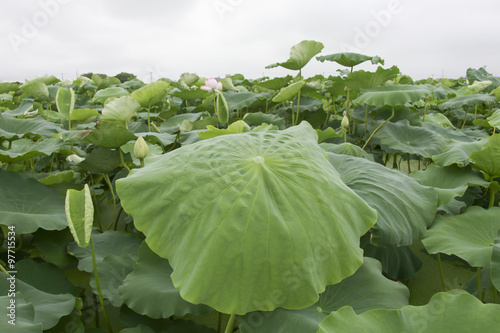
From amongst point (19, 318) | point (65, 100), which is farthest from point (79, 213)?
point (65, 100)

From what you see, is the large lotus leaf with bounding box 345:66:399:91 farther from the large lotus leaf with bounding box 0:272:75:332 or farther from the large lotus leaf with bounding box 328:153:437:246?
the large lotus leaf with bounding box 0:272:75:332

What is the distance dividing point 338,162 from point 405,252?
424mm

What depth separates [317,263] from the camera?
22.5 inches

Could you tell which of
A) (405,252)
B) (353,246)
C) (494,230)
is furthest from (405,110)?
(353,246)

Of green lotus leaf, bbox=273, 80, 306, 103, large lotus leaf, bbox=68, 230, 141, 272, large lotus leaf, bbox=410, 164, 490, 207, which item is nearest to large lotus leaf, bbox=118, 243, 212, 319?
large lotus leaf, bbox=68, 230, 141, 272

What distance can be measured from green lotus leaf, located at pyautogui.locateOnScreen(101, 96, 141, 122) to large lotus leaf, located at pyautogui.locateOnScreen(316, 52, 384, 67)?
1.21 meters

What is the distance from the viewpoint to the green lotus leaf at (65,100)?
1.44m

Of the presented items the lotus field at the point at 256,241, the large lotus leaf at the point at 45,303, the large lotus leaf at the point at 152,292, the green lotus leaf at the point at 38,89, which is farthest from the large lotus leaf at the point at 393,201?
the green lotus leaf at the point at 38,89

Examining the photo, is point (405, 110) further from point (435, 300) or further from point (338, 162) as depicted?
point (435, 300)

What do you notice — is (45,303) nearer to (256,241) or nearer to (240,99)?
(256,241)

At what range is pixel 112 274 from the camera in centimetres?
90

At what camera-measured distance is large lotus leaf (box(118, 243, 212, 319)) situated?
701mm

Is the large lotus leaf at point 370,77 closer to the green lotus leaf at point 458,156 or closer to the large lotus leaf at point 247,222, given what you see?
the green lotus leaf at point 458,156

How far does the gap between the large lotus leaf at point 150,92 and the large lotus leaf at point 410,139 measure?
1.10m
